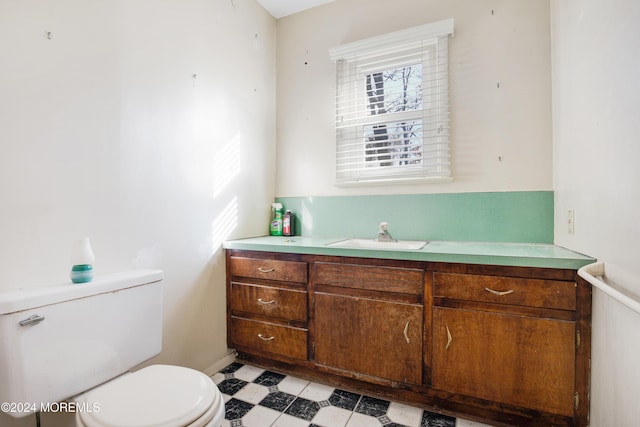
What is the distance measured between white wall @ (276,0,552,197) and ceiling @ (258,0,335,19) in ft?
0.19

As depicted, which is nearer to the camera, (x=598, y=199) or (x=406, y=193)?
(x=598, y=199)

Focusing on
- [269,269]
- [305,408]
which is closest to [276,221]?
[269,269]

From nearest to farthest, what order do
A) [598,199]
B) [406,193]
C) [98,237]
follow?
[598,199] → [98,237] → [406,193]

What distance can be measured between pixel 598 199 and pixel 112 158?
80.7 inches

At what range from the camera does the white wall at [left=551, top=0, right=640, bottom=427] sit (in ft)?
2.92

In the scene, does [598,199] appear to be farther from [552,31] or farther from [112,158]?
[112,158]

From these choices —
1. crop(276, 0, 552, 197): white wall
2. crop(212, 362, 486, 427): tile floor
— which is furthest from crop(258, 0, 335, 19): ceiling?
crop(212, 362, 486, 427): tile floor

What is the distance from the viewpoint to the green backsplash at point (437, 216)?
1.79 metres

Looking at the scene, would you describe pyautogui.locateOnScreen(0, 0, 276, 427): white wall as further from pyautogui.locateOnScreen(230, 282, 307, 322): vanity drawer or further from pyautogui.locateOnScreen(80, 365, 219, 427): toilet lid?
pyautogui.locateOnScreen(80, 365, 219, 427): toilet lid

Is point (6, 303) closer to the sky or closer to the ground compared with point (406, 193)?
closer to the ground

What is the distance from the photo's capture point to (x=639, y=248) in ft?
2.77

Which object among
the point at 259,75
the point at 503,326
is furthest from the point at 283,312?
the point at 259,75

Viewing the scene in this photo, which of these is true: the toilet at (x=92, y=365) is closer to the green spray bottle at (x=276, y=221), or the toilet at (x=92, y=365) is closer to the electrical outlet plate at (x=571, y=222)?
the green spray bottle at (x=276, y=221)

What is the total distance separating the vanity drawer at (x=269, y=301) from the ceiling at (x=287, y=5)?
217 cm
